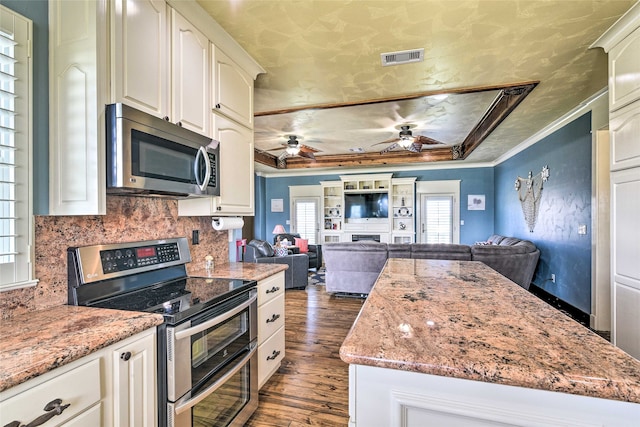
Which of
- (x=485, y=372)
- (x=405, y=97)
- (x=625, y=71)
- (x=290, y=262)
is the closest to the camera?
(x=485, y=372)

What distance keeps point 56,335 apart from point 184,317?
0.43m

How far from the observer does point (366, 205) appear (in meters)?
7.75

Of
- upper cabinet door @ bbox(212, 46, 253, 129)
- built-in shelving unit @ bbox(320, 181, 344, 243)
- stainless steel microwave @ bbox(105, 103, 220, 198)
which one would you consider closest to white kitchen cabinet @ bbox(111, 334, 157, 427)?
stainless steel microwave @ bbox(105, 103, 220, 198)

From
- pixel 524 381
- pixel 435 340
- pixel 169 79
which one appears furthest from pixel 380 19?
pixel 524 381

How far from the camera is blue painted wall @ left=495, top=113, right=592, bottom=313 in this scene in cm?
350

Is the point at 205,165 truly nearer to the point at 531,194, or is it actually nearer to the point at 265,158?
the point at 265,158

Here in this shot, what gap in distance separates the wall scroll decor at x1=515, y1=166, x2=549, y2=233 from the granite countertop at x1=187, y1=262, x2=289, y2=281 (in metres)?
4.46

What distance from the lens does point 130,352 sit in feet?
3.74

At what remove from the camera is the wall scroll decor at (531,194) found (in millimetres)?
4691

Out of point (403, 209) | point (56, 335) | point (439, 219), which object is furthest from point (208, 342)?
point (439, 219)

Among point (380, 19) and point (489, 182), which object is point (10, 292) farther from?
point (489, 182)

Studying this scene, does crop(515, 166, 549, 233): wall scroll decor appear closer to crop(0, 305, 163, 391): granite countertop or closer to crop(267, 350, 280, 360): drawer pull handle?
crop(267, 350, 280, 360): drawer pull handle

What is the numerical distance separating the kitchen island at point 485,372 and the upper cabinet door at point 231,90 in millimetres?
1776

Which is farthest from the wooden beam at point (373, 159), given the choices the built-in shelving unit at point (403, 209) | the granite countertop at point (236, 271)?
the granite countertop at point (236, 271)
